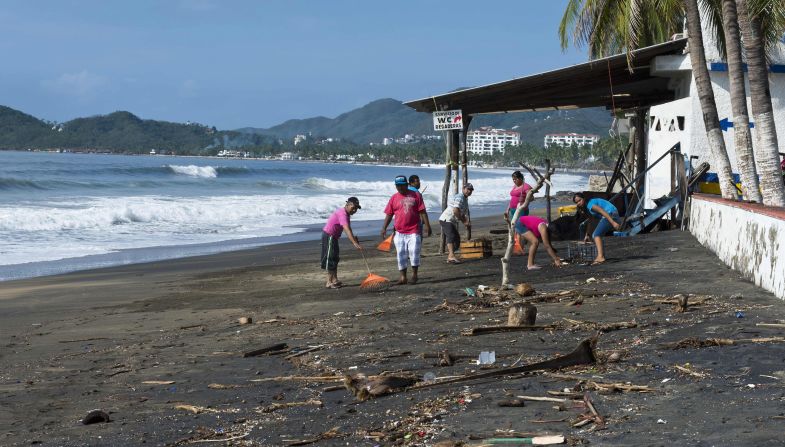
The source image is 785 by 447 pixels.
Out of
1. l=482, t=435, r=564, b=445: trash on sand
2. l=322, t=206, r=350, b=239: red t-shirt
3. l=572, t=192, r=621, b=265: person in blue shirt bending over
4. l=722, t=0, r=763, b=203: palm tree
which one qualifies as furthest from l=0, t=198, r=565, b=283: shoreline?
l=482, t=435, r=564, b=445: trash on sand

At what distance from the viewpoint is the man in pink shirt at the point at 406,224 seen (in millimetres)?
13805

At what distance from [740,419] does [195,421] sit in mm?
3465

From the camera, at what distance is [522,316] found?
30.2ft

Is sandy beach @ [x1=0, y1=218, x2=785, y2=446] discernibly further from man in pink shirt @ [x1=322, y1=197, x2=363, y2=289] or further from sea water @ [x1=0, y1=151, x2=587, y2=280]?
sea water @ [x1=0, y1=151, x2=587, y2=280]

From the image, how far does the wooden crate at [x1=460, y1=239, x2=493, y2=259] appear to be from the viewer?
16484mm

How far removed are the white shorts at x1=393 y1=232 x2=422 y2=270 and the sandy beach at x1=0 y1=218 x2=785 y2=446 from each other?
0.44m

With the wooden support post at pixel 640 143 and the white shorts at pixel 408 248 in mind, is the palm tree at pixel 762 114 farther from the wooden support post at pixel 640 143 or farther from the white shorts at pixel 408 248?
the wooden support post at pixel 640 143

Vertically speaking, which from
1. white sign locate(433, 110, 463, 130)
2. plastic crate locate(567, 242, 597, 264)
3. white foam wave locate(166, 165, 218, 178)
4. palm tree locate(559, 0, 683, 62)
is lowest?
white foam wave locate(166, 165, 218, 178)

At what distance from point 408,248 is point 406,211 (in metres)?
0.51

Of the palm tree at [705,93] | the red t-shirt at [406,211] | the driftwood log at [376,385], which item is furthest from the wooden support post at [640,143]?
the driftwood log at [376,385]

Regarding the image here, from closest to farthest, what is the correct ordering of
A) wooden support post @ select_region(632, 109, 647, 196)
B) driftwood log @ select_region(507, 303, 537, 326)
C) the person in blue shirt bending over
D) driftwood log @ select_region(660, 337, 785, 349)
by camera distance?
driftwood log @ select_region(660, 337, 785, 349), driftwood log @ select_region(507, 303, 537, 326), the person in blue shirt bending over, wooden support post @ select_region(632, 109, 647, 196)

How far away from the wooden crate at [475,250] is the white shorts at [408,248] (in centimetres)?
269

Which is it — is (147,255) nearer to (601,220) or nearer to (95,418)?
(601,220)

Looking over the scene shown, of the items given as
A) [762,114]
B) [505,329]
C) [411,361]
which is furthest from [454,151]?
[411,361]
